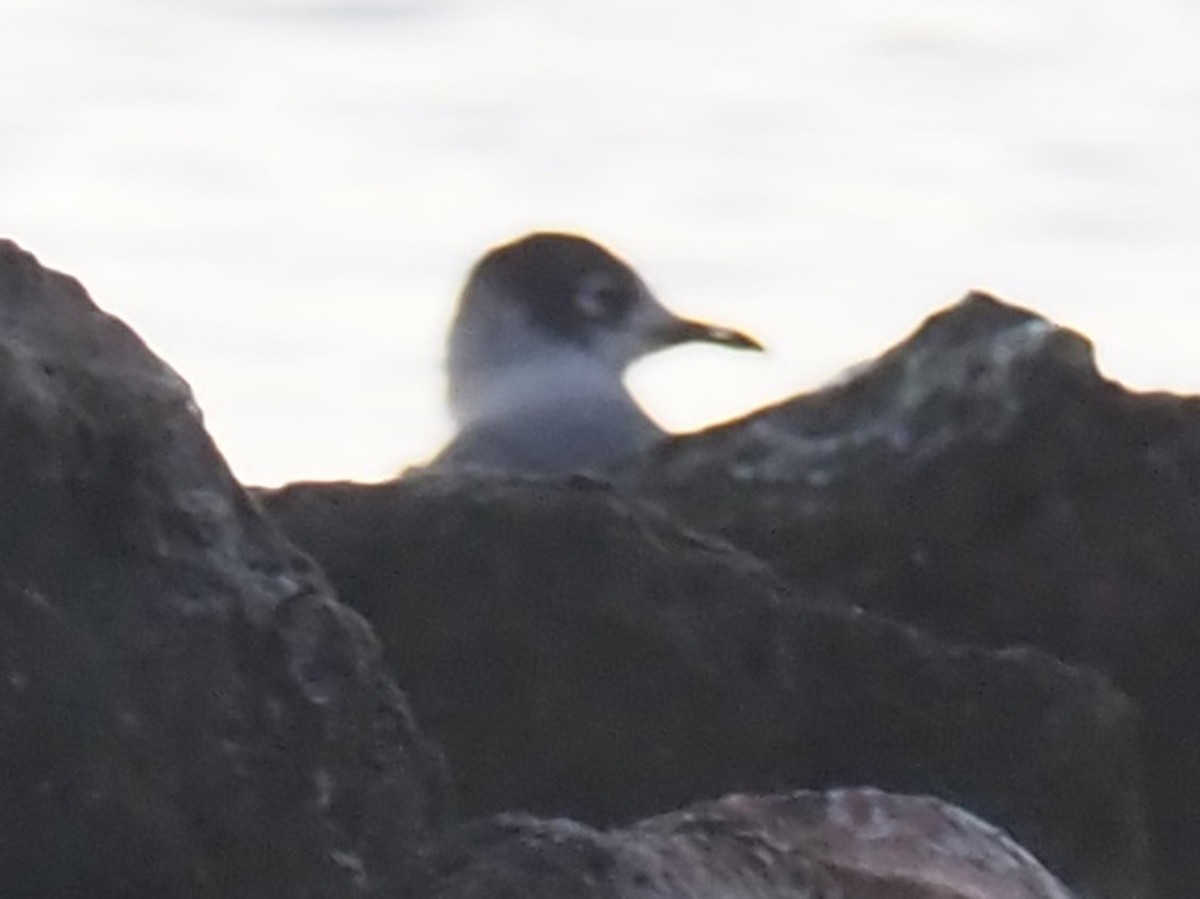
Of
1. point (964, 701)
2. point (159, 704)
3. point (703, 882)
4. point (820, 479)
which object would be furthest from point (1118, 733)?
point (159, 704)

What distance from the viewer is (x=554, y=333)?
11.9m

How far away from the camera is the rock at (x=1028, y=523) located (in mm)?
7363

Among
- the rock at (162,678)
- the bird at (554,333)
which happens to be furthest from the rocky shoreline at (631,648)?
the bird at (554,333)

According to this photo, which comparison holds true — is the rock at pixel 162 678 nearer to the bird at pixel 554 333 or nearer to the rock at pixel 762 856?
the rock at pixel 762 856

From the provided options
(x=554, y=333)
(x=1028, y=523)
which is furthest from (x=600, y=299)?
(x=1028, y=523)

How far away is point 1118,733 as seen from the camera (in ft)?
22.7

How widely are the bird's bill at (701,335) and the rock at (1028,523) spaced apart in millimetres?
4405

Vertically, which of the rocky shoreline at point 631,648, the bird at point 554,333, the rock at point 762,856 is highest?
the bird at point 554,333

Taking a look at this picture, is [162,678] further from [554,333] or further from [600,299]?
[600,299]

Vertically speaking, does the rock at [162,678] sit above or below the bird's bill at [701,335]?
below

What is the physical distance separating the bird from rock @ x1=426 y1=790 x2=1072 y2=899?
16.8ft

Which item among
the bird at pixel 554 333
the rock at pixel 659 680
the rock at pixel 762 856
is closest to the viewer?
the rock at pixel 762 856

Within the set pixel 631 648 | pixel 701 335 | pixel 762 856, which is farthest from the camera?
pixel 701 335

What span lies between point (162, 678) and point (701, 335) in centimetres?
704
